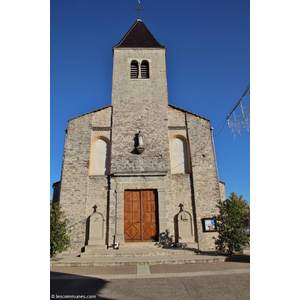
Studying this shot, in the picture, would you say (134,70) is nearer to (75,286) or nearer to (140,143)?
(140,143)

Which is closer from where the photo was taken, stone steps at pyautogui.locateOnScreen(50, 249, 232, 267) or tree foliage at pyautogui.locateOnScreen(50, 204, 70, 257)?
stone steps at pyautogui.locateOnScreen(50, 249, 232, 267)

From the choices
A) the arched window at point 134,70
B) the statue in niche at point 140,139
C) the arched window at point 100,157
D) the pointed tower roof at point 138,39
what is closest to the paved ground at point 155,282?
the arched window at point 100,157

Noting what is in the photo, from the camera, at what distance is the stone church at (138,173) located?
962cm

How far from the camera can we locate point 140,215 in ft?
32.9

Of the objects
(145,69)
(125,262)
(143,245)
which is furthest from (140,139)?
(125,262)

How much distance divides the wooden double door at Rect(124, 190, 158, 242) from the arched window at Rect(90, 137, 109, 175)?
68.6 inches

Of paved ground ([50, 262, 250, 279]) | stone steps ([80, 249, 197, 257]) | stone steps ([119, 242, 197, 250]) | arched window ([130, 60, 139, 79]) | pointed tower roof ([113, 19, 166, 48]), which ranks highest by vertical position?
pointed tower roof ([113, 19, 166, 48])

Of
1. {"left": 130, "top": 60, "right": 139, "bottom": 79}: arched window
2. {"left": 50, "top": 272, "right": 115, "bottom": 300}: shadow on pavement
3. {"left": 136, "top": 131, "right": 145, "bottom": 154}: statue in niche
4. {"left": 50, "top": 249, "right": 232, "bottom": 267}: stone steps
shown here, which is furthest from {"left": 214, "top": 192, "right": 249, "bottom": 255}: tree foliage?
{"left": 130, "top": 60, "right": 139, "bottom": 79}: arched window

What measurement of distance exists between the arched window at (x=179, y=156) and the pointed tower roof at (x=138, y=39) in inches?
266

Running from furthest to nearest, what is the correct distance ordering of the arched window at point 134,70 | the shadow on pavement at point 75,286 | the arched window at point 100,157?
the arched window at point 134,70, the arched window at point 100,157, the shadow on pavement at point 75,286

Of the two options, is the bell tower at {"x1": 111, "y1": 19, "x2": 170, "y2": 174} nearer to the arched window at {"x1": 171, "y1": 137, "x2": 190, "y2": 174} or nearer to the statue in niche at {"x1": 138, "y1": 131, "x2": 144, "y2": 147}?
the statue in niche at {"x1": 138, "y1": 131, "x2": 144, "y2": 147}

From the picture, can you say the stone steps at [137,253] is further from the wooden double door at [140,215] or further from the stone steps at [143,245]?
the wooden double door at [140,215]

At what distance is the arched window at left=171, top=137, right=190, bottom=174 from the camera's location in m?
11.0
